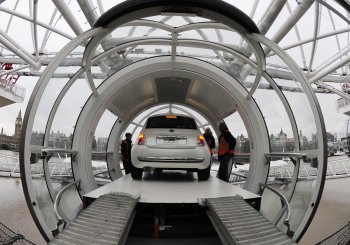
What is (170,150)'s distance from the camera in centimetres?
626

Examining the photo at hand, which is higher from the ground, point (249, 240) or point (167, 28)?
point (167, 28)

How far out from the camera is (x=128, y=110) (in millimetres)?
11297

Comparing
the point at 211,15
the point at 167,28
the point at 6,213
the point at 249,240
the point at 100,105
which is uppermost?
the point at 167,28

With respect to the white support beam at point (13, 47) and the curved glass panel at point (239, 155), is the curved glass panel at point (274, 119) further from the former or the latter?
the white support beam at point (13, 47)

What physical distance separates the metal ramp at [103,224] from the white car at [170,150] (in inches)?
70.2

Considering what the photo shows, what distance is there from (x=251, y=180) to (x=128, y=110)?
597 cm

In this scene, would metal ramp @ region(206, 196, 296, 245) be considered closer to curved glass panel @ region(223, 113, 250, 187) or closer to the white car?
the white car

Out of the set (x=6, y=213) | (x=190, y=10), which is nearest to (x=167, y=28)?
(x=190, y=10)

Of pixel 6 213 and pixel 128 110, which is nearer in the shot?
pixel 6 213

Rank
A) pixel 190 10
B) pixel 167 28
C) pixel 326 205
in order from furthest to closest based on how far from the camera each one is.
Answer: pixel 326 205 < pixel 167 28 < pixel 190 10

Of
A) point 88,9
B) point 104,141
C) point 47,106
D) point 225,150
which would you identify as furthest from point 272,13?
point 104,141

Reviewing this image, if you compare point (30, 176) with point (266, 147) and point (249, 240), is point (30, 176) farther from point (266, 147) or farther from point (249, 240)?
point (266, 147)

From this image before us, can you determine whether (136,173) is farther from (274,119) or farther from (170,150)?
(274,119)

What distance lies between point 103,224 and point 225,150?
16.9 ft
